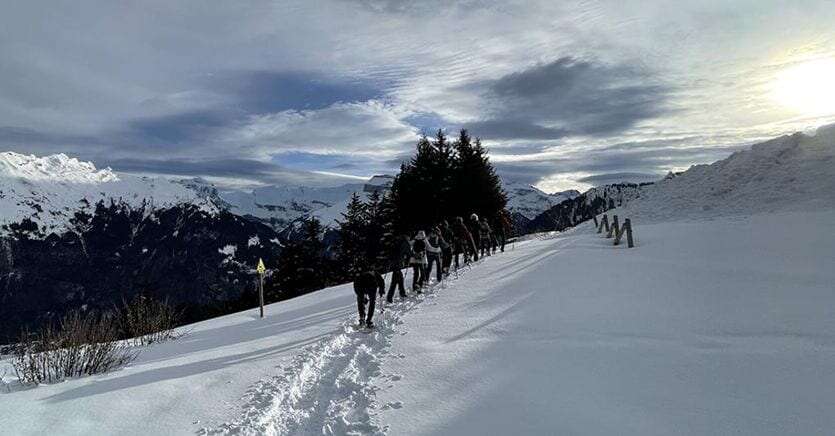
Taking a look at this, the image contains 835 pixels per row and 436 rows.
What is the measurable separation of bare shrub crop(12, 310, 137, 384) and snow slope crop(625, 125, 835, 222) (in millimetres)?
25931

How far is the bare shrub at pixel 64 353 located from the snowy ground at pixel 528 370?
0.48m

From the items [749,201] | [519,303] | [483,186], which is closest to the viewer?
[519,303]

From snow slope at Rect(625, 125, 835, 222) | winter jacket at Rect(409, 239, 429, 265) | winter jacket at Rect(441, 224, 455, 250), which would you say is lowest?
winter jacket at Rect(409, 239, 429, 265)

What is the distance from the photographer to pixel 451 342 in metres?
8.42

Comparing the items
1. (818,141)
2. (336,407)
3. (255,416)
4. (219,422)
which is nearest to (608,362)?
(336,407)

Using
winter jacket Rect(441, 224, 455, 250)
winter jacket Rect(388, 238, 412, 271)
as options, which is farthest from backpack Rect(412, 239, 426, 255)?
winter jacket Rect(441, 224, 455, 250)

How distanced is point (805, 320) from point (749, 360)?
6.47ft

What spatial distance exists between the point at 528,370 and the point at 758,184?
25.9m

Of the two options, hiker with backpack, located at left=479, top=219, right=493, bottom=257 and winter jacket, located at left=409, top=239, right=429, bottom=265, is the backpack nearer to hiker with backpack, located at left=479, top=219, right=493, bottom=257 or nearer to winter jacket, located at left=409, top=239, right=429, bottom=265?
winter jacket, located at left=409, top=239, right=429, bottom=265

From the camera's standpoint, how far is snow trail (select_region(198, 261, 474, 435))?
577 cm

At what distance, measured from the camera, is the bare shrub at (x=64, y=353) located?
25.4 ft

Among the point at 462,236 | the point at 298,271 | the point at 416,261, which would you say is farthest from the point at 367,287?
the point at 298,271

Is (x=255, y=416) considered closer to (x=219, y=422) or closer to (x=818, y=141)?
(x=219, y=422)

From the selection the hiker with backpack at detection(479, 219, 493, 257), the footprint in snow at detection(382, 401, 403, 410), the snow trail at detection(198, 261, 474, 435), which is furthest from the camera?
the hiker with backpack at detection(479, 219, 493, 257)
